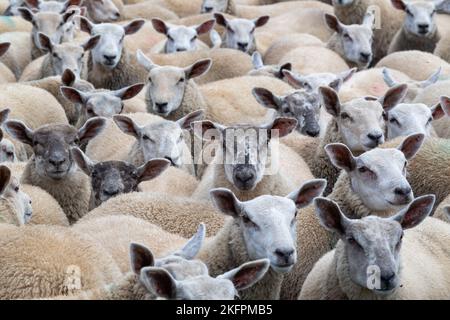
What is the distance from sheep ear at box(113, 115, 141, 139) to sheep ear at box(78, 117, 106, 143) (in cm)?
14

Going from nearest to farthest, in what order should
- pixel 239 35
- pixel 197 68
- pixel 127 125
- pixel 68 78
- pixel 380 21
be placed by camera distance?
1. pixel 127 125
2. pixel 197 68
3. pixel 68 78
4. pixel 239 35
5. pixel 380 21

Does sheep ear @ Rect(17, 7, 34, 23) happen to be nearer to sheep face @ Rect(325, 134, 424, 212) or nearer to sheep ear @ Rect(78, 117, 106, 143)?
sheep ear @ Rect(78, 117, 106, 143)

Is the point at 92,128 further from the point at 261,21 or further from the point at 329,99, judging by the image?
the point at 261,21

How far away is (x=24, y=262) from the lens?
5.08 m

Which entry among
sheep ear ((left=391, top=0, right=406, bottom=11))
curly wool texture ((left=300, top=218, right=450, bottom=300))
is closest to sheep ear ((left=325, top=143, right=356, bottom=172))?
curly wool texture ((left=300, top=218, right=450, bottom=300))

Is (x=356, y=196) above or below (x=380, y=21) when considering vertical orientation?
above

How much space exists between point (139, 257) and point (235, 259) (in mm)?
928

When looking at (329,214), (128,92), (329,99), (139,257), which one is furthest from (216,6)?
(139,257)

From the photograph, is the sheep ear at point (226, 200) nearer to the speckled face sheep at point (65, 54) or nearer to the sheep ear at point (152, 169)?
the sheep ear at point (152, 169)

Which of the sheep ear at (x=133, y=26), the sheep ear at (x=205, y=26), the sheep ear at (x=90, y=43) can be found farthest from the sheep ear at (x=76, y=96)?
the sheep ear at (x=205, y=26)

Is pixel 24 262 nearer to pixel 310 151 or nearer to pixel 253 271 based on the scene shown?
pixel 253 271

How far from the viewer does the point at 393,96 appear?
7637 mm

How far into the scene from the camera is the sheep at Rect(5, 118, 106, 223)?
699 centimetres
